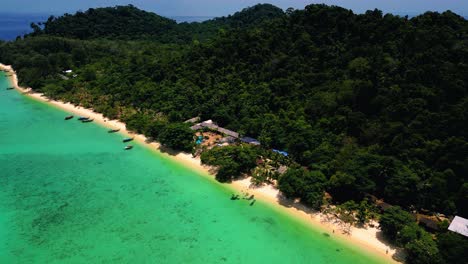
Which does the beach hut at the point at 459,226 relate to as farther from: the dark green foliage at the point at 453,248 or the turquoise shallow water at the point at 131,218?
the turquoise shallow water at the point at 131,218

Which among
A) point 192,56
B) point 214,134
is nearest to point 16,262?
point 214,134

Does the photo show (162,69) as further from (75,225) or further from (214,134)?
(75,225)

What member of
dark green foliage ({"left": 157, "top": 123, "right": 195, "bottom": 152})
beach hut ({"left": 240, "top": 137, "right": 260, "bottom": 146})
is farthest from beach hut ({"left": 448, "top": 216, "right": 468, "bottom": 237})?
dark green foliage ({"left": 157, "top": 123, "right": 195, "bottom": 152})

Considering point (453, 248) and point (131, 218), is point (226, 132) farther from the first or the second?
point (453, 248)

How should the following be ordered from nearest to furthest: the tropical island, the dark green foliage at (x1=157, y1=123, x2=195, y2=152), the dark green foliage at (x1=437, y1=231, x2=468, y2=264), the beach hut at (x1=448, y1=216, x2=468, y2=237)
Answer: the dark green foliage at (x1=437, y1=231, x2=468, y2=264) → the beach hut at (x1=448, y1=216, x2=468, y2=237) → the tropical island → the dark green foliage at (x1=157, y1=123, x2=195, y2=152)

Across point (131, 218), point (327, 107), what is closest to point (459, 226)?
point (327, 107)

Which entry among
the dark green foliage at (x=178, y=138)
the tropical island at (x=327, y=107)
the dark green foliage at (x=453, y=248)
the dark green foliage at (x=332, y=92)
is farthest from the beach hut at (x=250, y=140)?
the dark green foliage at (x=453, y=248)

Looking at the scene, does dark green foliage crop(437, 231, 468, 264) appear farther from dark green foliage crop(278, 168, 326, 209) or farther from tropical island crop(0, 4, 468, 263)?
dark green foliage crop(278, 168, 326, 209)
